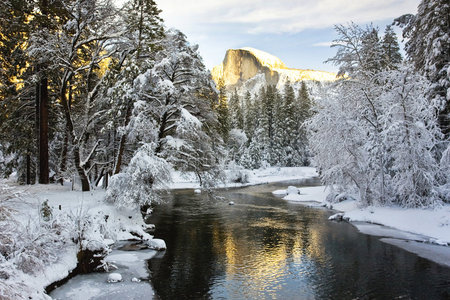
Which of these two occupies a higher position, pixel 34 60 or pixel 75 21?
pixel 75 21

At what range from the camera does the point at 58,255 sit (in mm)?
10117

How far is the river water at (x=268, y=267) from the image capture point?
Answer: 30.6 ft

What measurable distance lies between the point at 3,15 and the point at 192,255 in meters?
15.3

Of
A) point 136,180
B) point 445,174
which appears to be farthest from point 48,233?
point 445,174

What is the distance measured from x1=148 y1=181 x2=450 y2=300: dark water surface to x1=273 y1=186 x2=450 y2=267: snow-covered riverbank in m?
0.88

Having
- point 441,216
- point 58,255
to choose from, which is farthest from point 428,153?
point 58,255

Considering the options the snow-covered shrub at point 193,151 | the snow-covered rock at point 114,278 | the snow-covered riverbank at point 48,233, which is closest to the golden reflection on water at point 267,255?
the snow-covered rock at point 114,278

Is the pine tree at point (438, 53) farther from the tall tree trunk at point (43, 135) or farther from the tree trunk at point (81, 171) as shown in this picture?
the tall tree trunk at point (43, 135)

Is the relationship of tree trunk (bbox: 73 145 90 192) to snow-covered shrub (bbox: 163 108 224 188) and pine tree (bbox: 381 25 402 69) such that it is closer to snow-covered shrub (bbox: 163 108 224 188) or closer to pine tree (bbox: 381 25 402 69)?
snow-covered shrub (bbox: 163 108 224 188)

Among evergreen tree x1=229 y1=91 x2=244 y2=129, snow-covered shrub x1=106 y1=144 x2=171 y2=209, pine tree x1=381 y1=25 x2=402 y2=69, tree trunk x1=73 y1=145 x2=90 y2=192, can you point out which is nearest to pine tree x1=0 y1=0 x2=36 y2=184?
tree trunk x1=73 y1=145 x2=90 y2=192

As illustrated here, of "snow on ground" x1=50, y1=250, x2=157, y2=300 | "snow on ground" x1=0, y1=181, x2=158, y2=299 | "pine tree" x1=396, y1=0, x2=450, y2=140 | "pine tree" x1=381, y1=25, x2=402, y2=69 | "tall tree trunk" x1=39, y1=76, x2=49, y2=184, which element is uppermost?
"pine tree" x1=381, y1=25, x2=402, y2=69

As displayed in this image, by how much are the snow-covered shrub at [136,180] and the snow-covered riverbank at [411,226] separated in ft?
37.8

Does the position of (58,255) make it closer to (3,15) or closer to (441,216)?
(3,15)

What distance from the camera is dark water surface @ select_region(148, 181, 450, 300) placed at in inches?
374
